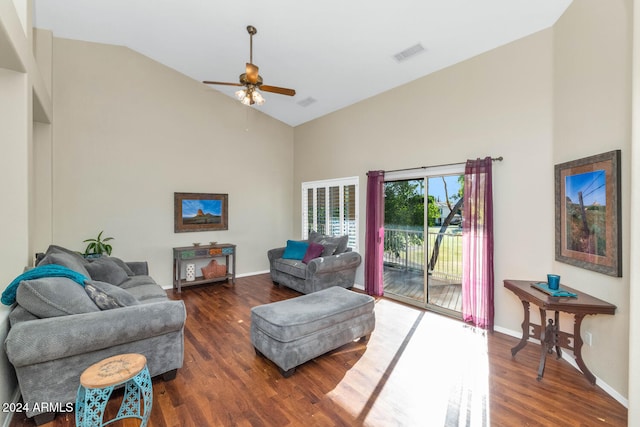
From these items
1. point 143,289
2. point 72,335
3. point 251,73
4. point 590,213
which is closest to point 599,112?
point 590,213

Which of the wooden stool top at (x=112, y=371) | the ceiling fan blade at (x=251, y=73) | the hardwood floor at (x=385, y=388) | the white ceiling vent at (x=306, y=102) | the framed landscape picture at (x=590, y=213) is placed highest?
the white ceiling vent at (x=306, y=102)

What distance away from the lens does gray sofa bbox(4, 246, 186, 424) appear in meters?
1.90

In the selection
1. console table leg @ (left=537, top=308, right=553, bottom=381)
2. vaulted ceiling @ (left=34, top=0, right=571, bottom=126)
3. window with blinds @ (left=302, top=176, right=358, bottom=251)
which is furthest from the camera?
window with blinds @ (left=302, top=176, right=358, bottom=251)

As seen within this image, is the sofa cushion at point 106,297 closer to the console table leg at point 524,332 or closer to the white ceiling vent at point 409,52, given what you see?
the console table leg at point 524,332

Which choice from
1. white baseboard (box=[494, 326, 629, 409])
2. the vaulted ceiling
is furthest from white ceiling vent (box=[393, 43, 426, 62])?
white baseboard (box=[494, 326, 629, 409])

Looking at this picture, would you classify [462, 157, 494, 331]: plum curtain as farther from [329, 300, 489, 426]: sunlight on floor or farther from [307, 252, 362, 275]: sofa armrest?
[307, 252, 362, 275]: sofa armrest

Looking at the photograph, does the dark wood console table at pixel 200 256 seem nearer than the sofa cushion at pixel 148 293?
No

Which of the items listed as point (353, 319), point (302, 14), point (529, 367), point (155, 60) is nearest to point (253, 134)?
point (155, 60)

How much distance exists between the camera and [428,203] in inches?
167

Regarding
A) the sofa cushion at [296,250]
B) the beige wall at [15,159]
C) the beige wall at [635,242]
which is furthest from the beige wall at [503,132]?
the beige wall at [15,159]

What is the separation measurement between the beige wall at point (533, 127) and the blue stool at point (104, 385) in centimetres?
362

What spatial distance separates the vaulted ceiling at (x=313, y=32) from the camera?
306cm

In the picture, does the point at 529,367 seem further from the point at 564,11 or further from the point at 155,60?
the point at 155,60

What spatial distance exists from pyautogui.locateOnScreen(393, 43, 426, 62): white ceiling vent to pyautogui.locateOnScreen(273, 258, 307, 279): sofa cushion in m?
3.50
